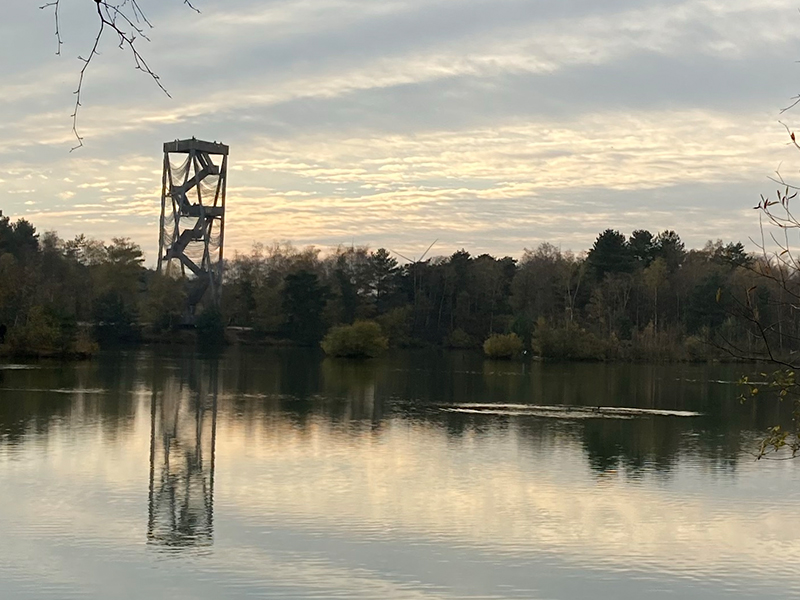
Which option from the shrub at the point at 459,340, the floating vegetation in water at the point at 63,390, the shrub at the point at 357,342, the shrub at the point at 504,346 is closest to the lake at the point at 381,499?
the floating vegetation in water at the point at 63,390

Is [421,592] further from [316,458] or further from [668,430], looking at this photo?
[668,430]

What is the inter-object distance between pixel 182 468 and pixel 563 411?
11335 mm

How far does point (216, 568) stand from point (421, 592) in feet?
5.87

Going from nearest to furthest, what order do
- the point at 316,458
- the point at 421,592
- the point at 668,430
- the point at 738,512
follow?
1. the point at 421,592
2. the point at 738,512
3. the point at 316,458
4. the point at 668,430

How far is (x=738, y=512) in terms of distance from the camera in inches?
508

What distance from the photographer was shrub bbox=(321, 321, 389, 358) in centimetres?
4756

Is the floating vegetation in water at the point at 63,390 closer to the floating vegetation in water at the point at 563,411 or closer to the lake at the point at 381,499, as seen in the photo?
the lake at the point at 381,499

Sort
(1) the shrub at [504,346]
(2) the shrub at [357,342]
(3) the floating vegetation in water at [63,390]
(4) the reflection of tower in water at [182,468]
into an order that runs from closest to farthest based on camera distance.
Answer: (4) the reflection of tower in water at [182,468] < (3) the floating vegetation in water at [63,390] < (2) the shrub at [357,342] < (1) the shrub at [504,346]

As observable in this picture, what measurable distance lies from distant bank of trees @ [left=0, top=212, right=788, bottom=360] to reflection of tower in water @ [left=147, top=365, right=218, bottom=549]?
25.2m

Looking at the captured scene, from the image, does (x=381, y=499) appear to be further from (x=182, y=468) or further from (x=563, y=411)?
(x=563, y=411)

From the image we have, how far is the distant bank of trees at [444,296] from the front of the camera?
52.1 metres

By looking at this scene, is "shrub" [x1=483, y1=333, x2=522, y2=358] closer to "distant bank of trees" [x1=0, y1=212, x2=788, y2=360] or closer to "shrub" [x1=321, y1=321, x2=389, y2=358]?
"distant bank of trees" [x1=0, y1=212, x2=788, y2=360]

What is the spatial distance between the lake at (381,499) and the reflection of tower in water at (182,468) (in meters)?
0.05

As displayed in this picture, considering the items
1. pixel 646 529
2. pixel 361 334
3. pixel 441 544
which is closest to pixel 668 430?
pixel 646 529
